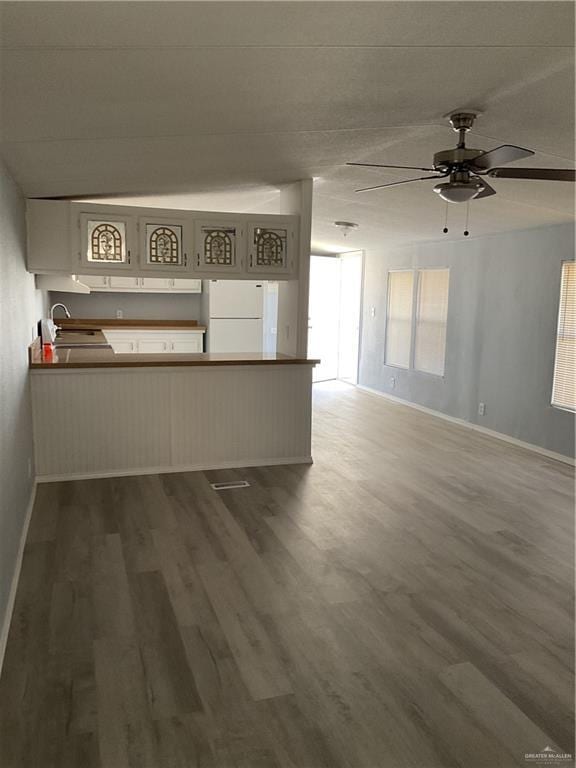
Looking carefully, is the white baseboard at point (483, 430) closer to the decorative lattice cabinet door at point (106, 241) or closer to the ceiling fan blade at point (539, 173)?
the ceiling fan blade at point (539, 173)

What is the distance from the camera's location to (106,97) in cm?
225

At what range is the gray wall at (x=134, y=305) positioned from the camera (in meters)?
8.02

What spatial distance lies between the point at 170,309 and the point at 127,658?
6513 millimetres

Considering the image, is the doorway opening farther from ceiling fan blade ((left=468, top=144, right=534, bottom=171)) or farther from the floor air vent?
ceiling fan blade ((left=468, top=144, right=534, bottom=171))

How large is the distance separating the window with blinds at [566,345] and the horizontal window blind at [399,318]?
104 inches

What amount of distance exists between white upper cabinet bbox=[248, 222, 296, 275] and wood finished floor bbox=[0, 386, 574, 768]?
1787 millimetres

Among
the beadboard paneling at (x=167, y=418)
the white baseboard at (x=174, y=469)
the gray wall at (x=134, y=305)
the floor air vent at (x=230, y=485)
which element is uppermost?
the gray wall at (x=134, y=305)

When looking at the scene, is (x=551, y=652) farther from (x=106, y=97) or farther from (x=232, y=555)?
(x=106, y=97)

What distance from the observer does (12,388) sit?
322cm

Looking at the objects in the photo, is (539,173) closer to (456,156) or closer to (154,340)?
(456,156)

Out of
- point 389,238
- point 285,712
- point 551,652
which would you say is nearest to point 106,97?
point 285,712

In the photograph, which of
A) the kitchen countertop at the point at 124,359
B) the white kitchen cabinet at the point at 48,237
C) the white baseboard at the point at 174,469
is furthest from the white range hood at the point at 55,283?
the white baseboard at the point at 174,469

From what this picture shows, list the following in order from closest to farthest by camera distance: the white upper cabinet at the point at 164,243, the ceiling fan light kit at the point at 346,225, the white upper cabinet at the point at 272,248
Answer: the white upper cabinet at the point at 164,243
the white upper cabinet at the point at 272,248
the ceiling fan light kit at the point at 346,225

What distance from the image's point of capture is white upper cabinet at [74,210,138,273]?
4.60m
